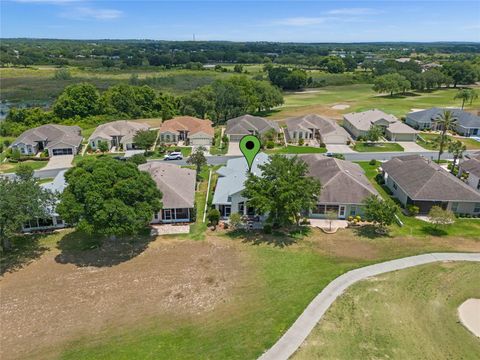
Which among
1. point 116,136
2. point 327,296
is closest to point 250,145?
point 327,296

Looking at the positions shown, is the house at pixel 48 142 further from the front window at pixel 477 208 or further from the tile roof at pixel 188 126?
the front window at pixel 477 208

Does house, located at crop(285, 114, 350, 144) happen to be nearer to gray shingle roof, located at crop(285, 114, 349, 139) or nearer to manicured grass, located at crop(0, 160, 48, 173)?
gray shingle roof, located at crop(285, 114, 349, 139)

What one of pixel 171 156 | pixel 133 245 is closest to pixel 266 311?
pixel 133 245

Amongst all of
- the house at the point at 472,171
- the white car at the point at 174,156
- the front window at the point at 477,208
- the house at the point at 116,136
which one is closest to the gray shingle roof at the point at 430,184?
the front window at the point at 477,208

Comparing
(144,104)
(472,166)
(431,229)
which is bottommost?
(431,229)

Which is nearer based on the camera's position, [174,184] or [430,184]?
Result: [174,184]

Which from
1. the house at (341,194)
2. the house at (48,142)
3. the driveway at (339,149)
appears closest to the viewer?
the house at (341,194)

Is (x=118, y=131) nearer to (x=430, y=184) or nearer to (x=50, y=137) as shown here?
(x=50, y=137)
